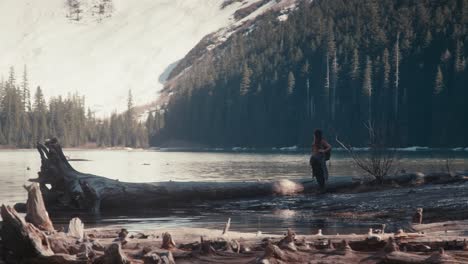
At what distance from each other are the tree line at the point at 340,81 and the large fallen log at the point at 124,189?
74531 mm

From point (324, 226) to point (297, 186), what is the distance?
705 cm

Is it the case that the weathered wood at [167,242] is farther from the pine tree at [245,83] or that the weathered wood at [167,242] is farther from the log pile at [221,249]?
the pine tree at [245,83]

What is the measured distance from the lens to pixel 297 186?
22.7 metres

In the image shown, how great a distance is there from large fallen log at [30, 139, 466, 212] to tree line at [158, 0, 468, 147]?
245ft

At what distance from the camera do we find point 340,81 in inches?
5418

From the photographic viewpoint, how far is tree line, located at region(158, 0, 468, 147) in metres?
115

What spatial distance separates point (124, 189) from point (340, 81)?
395 ft

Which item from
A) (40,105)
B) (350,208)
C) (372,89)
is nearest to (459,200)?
(350,208)

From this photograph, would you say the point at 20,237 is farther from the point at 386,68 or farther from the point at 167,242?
the point at 386,68

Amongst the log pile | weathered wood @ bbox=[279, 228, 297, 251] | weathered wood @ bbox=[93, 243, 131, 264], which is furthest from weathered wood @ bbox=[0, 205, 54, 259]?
weathered wood @ bbox=[279, 228, 297, 251]

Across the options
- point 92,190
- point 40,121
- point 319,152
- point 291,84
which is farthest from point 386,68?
point 92,190

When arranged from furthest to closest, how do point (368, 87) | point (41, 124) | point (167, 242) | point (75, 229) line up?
point (41, 124)
point (368, 87)
point (75, 229)
point (167, 242)

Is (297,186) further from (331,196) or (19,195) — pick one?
(19,195)

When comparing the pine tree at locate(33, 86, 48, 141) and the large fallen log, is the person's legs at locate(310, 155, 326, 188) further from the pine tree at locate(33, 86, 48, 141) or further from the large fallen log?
the pine tree at locate(33, 86, 48, 141)
